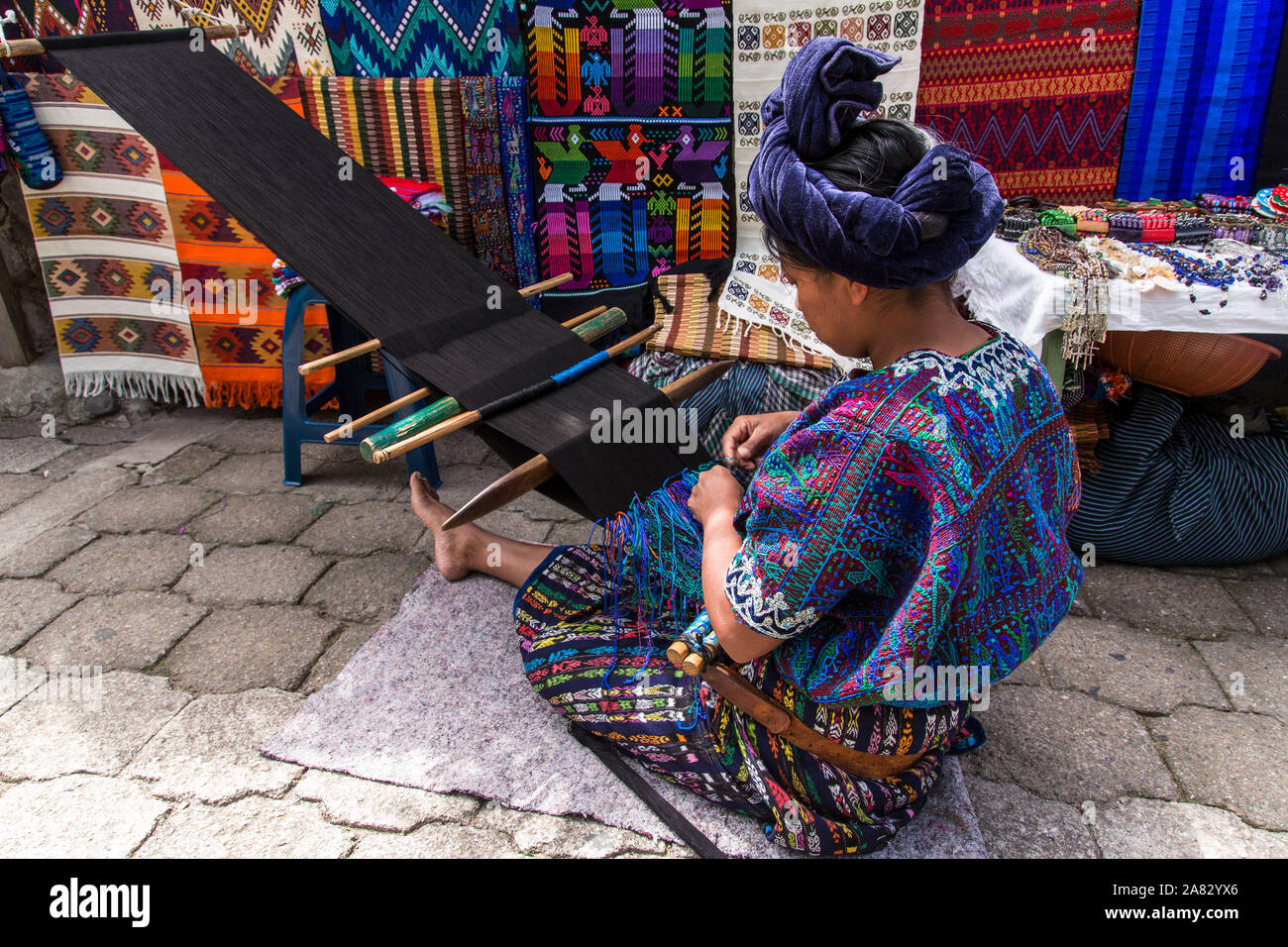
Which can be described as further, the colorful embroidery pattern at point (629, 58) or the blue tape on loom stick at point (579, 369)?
the colorful embroidery pattern at point (629, 58)

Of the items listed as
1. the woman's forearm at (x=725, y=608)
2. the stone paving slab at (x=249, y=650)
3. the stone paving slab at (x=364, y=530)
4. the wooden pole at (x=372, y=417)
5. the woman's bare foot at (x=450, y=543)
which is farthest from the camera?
the stone paving slab at (x=364, y=530)

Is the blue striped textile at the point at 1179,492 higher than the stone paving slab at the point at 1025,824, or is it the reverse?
the blue striped textile at the point at 1179,492

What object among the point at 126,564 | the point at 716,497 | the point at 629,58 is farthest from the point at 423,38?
the point at 716,497

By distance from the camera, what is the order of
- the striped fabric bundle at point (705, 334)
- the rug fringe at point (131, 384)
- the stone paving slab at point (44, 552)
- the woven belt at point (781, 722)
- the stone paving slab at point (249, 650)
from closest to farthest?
the woven belt at point (781, 722), the stone paving slab at point (249, 650), the stone paving slab at point (44, 552), the striped fabric bundle at point (705, 334), the rug fringe at point (131, 384)

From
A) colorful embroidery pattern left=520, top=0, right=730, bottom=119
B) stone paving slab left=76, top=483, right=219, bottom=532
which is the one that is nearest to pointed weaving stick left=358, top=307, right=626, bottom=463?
stone paving slab left=76, top=483, right=219, bottom=532

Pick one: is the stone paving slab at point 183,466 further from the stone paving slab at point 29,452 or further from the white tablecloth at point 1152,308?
the white tablecloth at point 1152,308

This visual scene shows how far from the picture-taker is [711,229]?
329 cm

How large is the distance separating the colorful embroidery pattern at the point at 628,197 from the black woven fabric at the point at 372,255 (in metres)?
1.03

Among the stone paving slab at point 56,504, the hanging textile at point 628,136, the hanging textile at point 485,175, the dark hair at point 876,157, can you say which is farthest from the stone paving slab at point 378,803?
the hanging textile at point 628,136

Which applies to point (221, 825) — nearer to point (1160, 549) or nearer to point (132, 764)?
point (132, 764)

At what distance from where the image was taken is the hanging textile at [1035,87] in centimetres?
274

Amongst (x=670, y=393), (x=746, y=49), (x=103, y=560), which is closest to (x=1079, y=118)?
(x=746, y=49)

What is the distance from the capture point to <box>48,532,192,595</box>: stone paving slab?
2.46 m

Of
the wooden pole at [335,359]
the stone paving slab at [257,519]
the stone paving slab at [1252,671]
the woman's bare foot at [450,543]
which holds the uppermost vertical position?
the wooden pole at [335,359]
